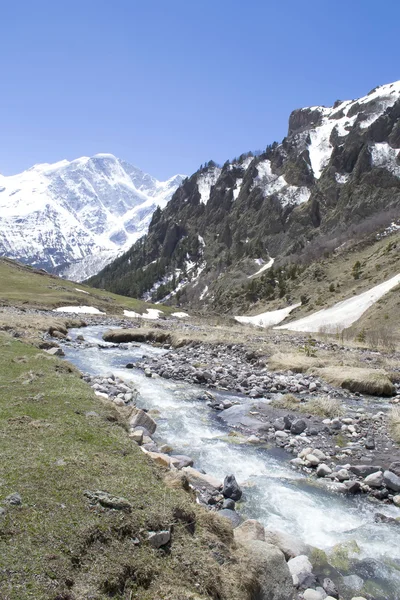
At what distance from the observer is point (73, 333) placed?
45.7 meters

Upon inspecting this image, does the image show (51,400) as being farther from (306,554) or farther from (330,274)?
(330,274)

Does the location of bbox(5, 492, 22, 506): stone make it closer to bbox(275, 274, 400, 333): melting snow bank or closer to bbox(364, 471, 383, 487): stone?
bbox(364, 471, 383, 487): stone

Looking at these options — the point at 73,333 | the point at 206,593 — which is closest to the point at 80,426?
the point at 206,593

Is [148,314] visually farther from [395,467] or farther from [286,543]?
[286,543]

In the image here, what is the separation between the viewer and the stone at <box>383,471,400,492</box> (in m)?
11.7

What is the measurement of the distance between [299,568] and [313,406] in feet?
→ 38.6

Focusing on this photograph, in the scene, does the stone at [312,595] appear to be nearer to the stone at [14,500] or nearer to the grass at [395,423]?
the stone at [14,500]

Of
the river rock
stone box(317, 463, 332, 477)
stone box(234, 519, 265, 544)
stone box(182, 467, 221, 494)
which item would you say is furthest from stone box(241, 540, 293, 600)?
stone box(317, 463, 332, 477)

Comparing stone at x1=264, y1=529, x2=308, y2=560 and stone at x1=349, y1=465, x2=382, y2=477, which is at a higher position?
stone at x1=264, y1=529, x2=308, y2=560

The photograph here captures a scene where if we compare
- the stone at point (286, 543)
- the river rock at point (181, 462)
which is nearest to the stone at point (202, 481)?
the river rock at point (181, 462)

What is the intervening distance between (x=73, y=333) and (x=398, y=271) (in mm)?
57548

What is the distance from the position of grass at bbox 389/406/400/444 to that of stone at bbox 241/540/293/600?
10.2 m

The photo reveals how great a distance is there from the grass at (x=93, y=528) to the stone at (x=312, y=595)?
1.60 meters

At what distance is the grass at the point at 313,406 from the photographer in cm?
1825
